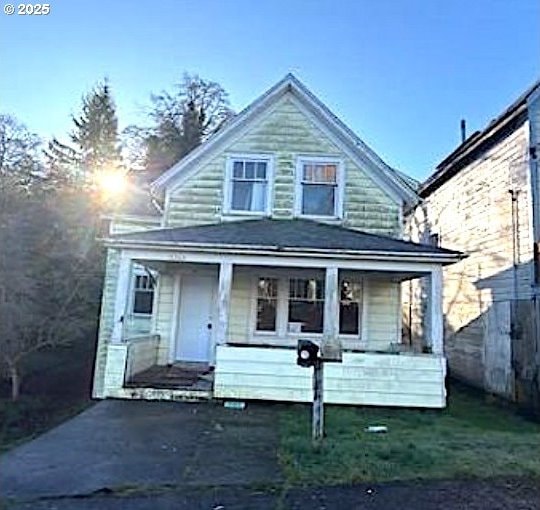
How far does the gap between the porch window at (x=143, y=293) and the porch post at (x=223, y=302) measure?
156 inches

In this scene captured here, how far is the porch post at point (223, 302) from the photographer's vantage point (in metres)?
10.7

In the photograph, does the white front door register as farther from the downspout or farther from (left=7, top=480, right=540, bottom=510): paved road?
(left=7, top=480, right=540, bottom=510): paved road

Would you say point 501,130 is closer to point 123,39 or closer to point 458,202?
point 458,202

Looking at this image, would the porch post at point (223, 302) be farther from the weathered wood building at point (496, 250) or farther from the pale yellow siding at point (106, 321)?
the weathered wood building at point (496, 250)

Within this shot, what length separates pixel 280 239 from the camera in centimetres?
1153

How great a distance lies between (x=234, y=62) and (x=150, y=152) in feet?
82.8

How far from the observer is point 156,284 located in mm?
13594

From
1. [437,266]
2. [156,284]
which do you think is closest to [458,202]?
[437,266]

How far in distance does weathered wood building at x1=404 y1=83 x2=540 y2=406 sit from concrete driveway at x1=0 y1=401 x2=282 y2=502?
561 cm

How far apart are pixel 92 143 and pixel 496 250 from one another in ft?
110

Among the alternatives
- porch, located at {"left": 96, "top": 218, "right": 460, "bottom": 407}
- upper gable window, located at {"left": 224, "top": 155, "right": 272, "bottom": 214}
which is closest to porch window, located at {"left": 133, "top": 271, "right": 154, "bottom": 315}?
porch, located at {"left": 96, "top": 218, "right": 460, "bottom": 407}

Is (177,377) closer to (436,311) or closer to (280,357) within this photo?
(280,357)

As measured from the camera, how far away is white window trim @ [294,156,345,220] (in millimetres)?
13648

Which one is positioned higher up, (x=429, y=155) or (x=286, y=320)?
(x=429, y=155)
